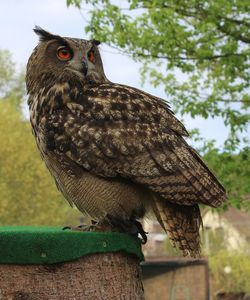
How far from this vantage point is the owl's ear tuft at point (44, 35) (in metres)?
4.62

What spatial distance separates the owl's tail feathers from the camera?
13.2ft

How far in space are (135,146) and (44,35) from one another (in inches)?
44.1

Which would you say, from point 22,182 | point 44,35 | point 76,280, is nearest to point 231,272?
point 22,182

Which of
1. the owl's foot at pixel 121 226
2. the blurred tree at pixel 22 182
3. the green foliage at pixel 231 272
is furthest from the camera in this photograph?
the blurred tree at pixel 22 182

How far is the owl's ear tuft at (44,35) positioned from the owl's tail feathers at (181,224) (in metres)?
1.31

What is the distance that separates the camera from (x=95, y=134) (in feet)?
13.7

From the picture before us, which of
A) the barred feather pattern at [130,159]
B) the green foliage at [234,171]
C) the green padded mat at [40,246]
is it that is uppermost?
the green foliage at [234,171]

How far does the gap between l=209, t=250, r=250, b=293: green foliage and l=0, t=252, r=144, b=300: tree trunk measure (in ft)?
89.0

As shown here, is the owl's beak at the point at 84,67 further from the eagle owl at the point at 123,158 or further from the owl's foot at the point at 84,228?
the owl's foot at the point at 84,228

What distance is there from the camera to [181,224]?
13.3ft

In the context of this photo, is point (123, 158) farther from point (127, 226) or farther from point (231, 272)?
point (231, 272)

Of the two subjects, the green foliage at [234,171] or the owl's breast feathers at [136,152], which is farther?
the green foliage at [234,171]

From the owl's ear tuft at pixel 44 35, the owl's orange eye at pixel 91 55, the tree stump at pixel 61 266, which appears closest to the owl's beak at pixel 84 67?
the owl's orange eye at pixel 91 55

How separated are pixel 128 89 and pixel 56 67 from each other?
515mm
